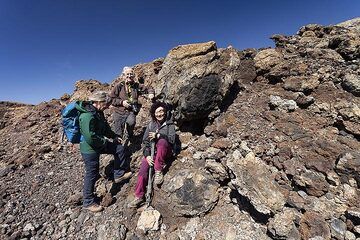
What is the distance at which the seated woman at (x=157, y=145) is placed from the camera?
723 cm

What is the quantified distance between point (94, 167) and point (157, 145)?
207 cm

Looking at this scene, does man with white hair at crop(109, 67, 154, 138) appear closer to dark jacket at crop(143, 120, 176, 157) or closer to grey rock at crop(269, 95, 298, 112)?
dark jacket at crop(143, 120, 176, 157)

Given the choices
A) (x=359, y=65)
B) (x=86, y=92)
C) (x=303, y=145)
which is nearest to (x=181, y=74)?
(x=303, y=145)

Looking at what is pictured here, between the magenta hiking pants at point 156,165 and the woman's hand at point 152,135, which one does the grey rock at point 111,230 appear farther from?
the woman's hand at point 152,135

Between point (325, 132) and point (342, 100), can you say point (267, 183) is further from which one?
point (342, 100)

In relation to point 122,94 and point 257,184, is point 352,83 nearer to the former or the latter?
point 257,184

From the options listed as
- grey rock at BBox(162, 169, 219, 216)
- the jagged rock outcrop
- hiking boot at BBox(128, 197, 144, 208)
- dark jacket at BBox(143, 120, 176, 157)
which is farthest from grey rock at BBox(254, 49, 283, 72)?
hiking boot at BBox(128, 197, 144, 208)

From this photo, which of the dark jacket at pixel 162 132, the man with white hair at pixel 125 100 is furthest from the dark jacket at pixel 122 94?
the dark jacket at pixel 162 132

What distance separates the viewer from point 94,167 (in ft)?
23.3

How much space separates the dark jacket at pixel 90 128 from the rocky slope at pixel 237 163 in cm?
201

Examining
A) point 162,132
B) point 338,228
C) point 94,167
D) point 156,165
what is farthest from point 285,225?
point 94,167

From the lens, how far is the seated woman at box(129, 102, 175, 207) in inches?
285

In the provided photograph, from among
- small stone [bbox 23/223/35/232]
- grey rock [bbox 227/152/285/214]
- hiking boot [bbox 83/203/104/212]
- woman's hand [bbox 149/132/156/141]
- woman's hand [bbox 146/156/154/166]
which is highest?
woman's hand [bbox 149/132/156/141]

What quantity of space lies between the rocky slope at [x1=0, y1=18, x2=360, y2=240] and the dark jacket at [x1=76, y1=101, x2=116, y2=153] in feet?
6.59
